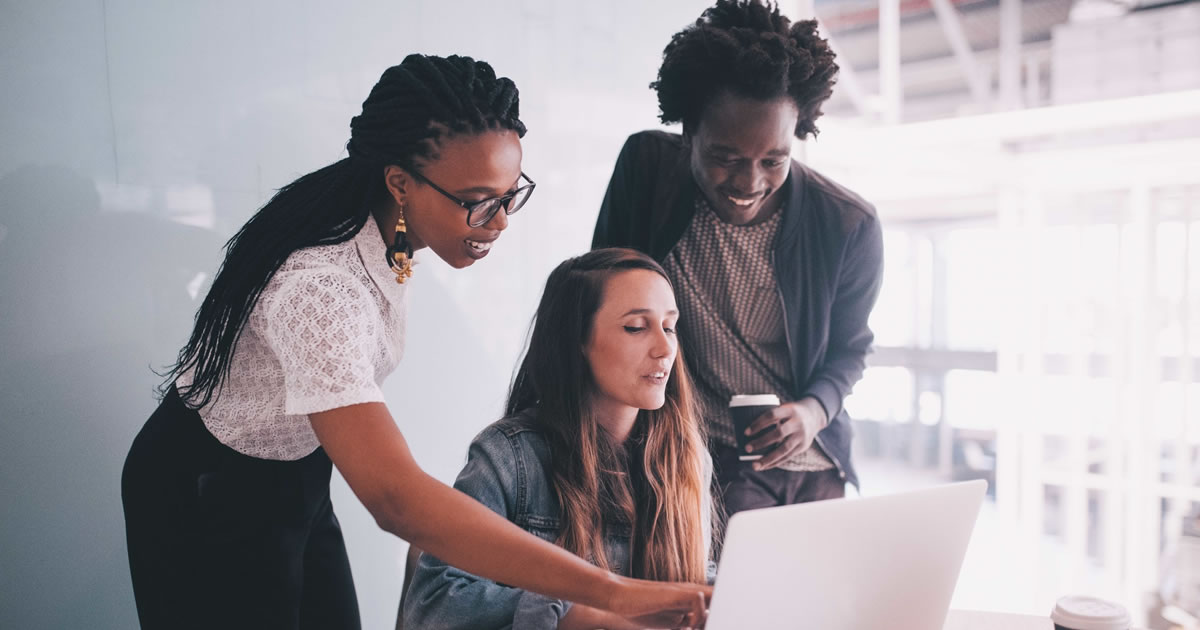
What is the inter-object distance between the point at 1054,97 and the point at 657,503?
3160 millimetres

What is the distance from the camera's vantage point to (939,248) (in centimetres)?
513

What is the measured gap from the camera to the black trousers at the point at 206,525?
3.86 ft

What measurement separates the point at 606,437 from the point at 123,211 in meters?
0.91

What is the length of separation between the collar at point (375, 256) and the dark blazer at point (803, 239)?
68cm

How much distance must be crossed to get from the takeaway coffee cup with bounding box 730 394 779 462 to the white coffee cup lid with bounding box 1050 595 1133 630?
2.09ft

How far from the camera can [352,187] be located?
3.93 feet

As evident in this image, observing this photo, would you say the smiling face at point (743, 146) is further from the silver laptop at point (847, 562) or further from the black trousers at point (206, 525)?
the black trousers at point (206, 525)

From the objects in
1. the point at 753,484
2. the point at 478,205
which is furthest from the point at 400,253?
the point at 753,484

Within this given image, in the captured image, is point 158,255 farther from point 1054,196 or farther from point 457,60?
point 1054,196

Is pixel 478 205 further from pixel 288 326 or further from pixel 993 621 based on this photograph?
pixel 993 621

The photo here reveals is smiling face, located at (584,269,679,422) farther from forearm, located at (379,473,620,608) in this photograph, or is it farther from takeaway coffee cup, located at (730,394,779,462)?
forearm, located at (379,473,620,608)

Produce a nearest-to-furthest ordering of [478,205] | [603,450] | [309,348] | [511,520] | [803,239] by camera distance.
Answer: [309,348] < [478,205] < [511,520] < [603,450] < [803,239]

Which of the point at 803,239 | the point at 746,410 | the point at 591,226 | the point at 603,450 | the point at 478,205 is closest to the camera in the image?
the point at 478,205

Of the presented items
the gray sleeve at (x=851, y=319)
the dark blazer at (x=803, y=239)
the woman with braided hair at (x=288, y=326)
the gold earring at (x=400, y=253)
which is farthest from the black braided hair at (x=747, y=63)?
the gold earring at (x=400, y=253)
